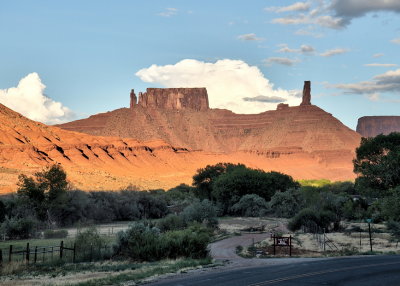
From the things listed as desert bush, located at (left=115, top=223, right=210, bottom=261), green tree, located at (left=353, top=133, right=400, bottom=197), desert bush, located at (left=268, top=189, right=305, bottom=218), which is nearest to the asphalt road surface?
desert bush, located at (left=115, top=223, right=210, bottom=261)

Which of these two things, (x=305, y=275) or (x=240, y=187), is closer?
(x=305, y=275)

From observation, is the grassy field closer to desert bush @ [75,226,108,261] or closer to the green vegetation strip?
the green vegetation strip

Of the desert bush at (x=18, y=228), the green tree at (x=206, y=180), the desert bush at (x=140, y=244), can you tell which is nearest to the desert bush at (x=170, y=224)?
the desert bush at (x=18, y=228)

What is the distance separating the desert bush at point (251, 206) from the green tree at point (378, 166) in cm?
1826

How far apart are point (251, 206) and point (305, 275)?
2220 inches

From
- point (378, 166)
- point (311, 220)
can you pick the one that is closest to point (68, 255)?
point (378, 166)

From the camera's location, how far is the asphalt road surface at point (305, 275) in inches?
820

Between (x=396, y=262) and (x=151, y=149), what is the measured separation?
523 feet

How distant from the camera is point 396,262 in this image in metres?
27.2

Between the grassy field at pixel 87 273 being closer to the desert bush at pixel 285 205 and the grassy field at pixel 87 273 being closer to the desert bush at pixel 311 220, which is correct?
the desert bush at pixel 311 220

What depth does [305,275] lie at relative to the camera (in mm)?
22781

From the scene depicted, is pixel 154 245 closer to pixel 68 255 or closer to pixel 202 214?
pixel 68 255

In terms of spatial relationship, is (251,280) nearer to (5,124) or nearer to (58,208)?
(58,208)

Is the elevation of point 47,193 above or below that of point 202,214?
above
